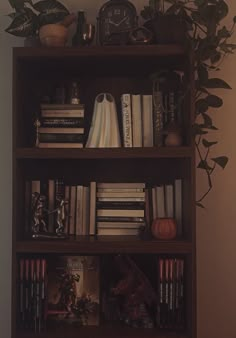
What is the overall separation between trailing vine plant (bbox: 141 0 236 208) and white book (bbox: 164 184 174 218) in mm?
101

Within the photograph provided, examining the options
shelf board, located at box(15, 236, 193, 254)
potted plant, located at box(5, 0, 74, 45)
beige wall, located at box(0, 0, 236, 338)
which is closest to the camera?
shelf board, located at box(15, 236, 193, 254)

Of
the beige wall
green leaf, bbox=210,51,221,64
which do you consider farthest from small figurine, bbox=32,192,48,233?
green leaf, bbox=210,51,221,64

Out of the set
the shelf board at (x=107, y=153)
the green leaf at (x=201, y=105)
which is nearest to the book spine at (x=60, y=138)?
the shelf board at (x=107, y=153)

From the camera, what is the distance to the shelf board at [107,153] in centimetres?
152

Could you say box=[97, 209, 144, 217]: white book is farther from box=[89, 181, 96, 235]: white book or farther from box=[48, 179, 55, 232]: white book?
box=[48, 179, 55, 232]: white book

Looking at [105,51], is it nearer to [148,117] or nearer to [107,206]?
[148,117]

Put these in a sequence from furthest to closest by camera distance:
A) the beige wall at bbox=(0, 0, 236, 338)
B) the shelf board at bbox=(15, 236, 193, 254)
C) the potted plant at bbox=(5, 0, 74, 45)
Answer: the beige wall at bbox=(0, 0, 236, 338) → the potted plant at bbox=(5, 0, 74, 45) → the shelf board at bbox=(15, 236, 193, 254)

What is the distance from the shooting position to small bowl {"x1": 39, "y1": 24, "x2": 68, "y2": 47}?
157 cm

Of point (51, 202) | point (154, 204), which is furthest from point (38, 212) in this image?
point (154, 204)

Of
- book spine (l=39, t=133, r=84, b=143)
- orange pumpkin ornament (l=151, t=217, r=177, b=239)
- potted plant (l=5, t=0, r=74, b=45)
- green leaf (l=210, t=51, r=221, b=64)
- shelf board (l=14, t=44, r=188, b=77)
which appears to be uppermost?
potted plant (l=5, t=0, r=74, b=45)

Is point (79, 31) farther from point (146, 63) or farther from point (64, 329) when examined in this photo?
point (64, 329)

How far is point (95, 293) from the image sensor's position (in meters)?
1.66

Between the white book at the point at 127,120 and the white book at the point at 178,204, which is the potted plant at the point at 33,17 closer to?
the white book at the point at 127,120

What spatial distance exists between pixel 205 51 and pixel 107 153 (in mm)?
502
